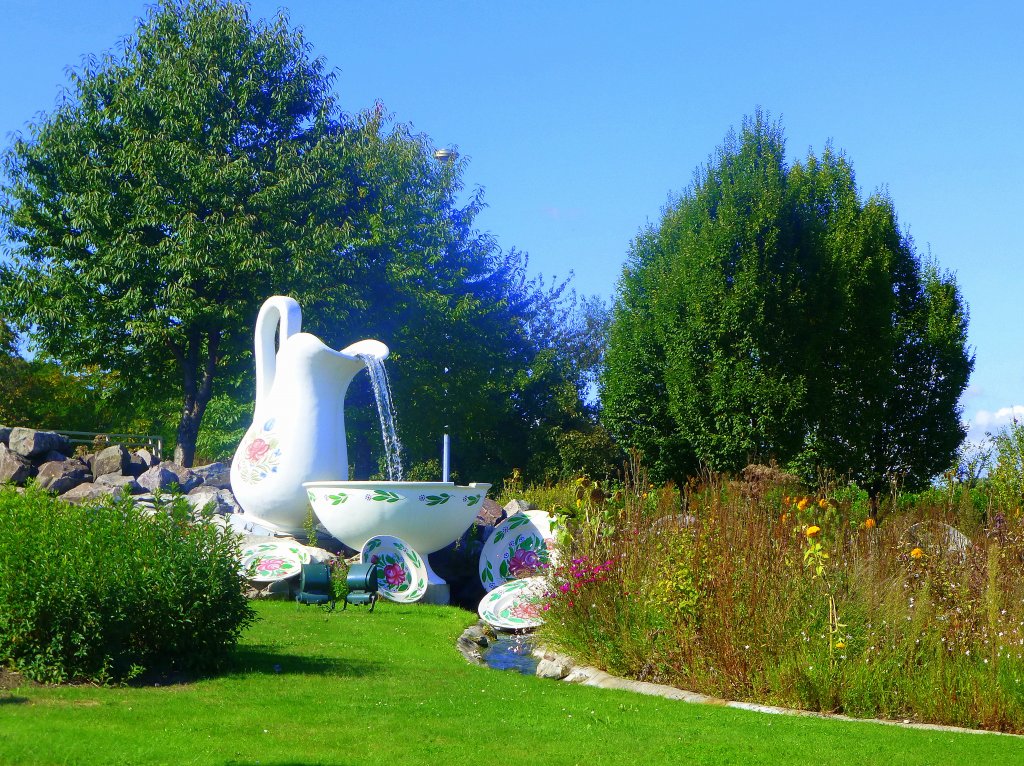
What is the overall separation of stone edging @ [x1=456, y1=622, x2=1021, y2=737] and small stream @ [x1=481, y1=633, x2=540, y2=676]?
0.26 feet

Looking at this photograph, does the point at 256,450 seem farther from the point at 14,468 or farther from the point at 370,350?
the point at 14,468

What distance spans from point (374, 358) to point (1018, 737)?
344 inches

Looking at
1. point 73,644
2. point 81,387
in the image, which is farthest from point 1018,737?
point 81,387

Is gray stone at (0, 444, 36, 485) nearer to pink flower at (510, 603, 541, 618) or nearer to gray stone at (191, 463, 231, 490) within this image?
gray stone at (191, 463, 231, 490)

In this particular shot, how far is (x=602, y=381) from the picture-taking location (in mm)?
24922

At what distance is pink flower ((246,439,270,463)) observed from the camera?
12844 millimetres

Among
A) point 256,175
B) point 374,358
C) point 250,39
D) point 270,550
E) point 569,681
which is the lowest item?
point 569,681

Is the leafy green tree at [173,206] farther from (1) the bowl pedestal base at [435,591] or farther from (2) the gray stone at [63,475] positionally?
(1) the bowl pedestal base at [435,591]

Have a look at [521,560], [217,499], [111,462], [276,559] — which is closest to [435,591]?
[521,560]

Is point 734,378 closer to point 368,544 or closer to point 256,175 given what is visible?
point 256,175

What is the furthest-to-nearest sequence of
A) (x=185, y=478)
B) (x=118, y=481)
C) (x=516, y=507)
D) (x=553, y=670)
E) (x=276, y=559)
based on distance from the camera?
(x=185, y=478) < (x=118, y=481) < (x=516, y=507) < (x=276, y=559) < (x=553, y=670)

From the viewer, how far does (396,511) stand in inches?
462

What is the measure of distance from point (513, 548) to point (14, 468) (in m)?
8.12

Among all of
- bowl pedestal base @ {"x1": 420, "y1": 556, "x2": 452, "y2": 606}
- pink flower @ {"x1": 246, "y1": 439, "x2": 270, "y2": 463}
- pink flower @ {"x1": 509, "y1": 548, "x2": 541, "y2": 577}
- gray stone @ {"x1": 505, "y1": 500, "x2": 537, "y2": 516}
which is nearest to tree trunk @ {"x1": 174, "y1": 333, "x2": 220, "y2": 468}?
gray stone @ {"x1": 505, "y1": 500, "x2": 537, "y2": 516}
